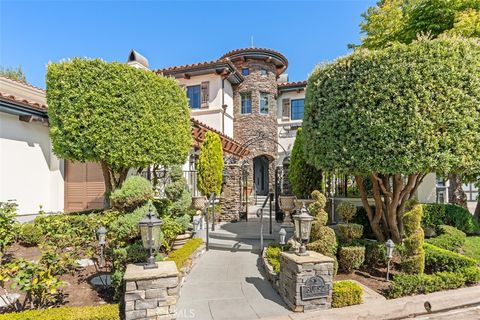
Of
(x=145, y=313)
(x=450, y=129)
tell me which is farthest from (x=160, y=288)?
(x=450, y=129)

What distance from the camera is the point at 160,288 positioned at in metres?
3.57

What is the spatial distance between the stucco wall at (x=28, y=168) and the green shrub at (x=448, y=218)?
12045mm

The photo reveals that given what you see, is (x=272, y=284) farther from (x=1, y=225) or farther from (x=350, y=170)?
(x=1, y=225)

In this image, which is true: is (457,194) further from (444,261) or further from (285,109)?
(285,109)

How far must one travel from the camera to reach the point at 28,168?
7.93 m

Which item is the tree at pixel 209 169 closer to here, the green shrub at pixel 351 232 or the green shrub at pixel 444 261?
the green shrub at pixel 351 232

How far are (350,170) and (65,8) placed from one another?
28.7 feet

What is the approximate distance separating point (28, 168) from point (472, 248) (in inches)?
503

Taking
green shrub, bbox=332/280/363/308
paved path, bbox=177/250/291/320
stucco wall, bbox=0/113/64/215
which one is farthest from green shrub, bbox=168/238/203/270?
stucco wall, bbox=0/113/64/215

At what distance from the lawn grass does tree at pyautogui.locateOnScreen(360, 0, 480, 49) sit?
5.49 metres

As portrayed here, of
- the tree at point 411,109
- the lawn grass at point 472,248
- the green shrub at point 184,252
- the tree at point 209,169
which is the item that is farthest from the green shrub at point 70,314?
the lawn grass at point 472,248

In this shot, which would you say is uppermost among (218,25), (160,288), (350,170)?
(218,25)

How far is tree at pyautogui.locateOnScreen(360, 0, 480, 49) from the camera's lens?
303 inches

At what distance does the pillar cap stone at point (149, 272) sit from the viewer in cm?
352
